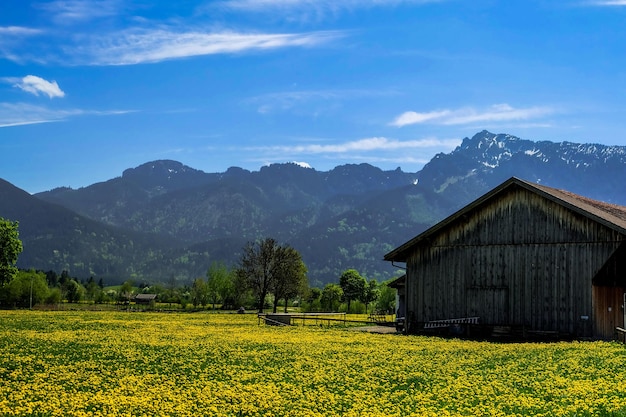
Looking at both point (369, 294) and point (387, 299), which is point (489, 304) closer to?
point (387, 299)

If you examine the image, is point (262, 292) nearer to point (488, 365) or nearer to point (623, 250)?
point (623, 250)

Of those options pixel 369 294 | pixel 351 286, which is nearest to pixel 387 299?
pixel 369 294

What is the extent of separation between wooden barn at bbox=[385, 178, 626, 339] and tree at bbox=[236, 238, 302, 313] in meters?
59.0

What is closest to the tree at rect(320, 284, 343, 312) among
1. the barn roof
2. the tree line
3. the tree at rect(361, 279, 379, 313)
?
the tree line

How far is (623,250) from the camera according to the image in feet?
124

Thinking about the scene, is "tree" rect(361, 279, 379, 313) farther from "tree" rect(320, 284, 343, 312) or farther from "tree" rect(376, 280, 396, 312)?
"tree" rect(320, 284, 343, 312)

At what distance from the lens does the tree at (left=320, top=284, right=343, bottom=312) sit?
122m

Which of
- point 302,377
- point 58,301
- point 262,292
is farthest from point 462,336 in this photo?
point 58,301

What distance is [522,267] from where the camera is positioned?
4116 cm

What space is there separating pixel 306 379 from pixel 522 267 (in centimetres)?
2421

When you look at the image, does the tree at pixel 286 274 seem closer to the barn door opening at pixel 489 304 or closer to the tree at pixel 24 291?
the tree at pixel 24 291

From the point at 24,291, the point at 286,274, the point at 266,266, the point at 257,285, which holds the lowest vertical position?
the point at 24,291

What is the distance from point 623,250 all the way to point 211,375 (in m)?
26.5

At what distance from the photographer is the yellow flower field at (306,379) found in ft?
53.4
